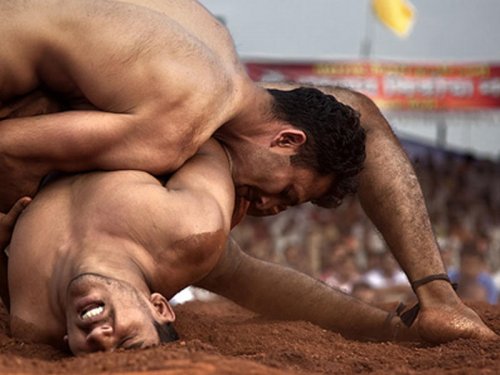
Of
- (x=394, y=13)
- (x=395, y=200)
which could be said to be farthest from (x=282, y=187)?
(x=394, y=13)

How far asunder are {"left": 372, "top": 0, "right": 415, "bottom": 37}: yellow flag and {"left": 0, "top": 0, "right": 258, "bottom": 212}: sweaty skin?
25.3ft

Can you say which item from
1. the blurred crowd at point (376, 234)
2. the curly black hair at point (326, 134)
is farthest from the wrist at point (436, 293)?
the blurred crowd at point (376, 234)

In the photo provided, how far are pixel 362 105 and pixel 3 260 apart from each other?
1.64 m

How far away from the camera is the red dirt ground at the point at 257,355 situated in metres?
2.66

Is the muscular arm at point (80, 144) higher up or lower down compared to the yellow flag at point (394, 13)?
higher up

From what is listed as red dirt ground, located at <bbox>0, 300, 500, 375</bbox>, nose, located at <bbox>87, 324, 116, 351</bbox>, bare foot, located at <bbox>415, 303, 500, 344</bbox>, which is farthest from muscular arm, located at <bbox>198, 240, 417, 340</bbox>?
nose, located at <bbox>87, 324, 116, 351</bbox>

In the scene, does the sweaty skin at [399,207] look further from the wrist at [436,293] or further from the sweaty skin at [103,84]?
the sweaty skin at [103,84]

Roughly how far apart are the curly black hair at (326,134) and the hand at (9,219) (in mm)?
955

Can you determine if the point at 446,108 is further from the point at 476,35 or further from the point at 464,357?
the point at 464,357

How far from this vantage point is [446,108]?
38.1 ft

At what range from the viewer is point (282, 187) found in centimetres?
403

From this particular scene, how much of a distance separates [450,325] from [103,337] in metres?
1.53

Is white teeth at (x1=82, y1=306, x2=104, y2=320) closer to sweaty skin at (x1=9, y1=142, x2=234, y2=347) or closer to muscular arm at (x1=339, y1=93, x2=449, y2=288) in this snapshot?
sweaty skin at (x1=9, y1=142, x2=234, y2=347)

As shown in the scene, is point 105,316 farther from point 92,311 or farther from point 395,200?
point 395,200
